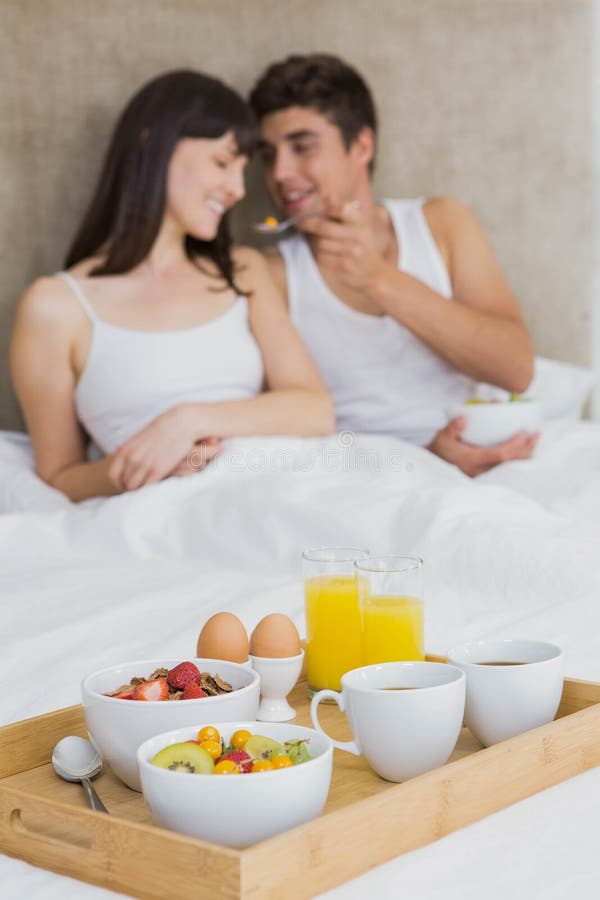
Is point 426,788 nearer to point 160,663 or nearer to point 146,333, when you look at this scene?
point 160,663

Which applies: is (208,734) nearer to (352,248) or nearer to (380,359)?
(352,248)

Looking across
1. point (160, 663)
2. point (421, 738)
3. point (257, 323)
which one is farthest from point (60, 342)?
point (421, 738)

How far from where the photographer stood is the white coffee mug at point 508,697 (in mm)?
822

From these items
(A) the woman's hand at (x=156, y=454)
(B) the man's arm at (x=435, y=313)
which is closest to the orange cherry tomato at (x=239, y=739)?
(A) the woman's hand at (x=156, y=454)

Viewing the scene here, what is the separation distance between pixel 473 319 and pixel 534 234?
1.90 feet

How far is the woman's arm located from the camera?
218cm

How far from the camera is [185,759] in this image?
2.28ft

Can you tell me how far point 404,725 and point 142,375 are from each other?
152 cm

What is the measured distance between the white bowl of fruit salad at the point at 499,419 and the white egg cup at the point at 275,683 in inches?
51.6

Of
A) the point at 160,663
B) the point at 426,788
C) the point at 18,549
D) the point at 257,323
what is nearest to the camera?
the point at 426,788

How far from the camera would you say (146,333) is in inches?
87.4

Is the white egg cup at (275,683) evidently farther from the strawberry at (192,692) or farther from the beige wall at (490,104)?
the beige wall at (490,104)

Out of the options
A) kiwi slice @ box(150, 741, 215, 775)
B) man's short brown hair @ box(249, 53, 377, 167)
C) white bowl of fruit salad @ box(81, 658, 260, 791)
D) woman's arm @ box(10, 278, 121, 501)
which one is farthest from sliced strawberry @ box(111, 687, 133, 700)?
man's short brown hair @ box(249, 53, 377, 167)

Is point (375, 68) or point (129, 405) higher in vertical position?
point (375, 68)
